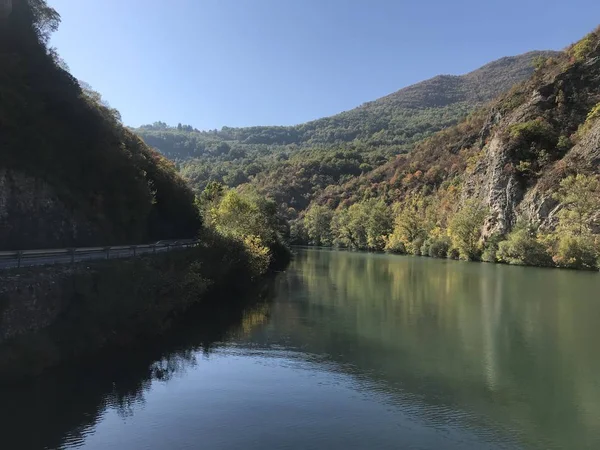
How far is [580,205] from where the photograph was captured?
219 ft

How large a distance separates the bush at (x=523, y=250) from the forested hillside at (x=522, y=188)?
0.15m

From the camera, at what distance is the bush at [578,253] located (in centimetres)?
6172

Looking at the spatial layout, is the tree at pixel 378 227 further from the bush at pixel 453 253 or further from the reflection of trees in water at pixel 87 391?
the reflection of trees in water at pixel 87 391

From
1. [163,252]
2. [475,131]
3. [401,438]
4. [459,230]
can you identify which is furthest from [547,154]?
[401,438]

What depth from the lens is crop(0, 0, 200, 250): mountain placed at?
26.5 m

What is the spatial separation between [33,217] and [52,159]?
4.09 m

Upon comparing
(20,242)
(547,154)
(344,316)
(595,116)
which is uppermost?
(595,116)

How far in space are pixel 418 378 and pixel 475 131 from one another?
12390 centimetres

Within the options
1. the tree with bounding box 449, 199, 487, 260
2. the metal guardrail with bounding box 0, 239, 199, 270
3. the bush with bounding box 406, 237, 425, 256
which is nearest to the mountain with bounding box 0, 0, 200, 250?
the metal guardrail with bounding box 0, 239, 199, 270

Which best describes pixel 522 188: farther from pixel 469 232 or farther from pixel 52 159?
pixel 52 159

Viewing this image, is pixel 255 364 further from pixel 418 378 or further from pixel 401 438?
pixel 401 438

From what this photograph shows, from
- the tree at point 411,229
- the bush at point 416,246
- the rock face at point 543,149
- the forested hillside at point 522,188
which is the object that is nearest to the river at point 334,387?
the forested hillside at point 522,188

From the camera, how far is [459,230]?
88.1 meters

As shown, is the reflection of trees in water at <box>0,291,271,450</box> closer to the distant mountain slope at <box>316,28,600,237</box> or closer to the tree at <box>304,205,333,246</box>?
the distant mountain slope at <box>316,28,600,237</box>
